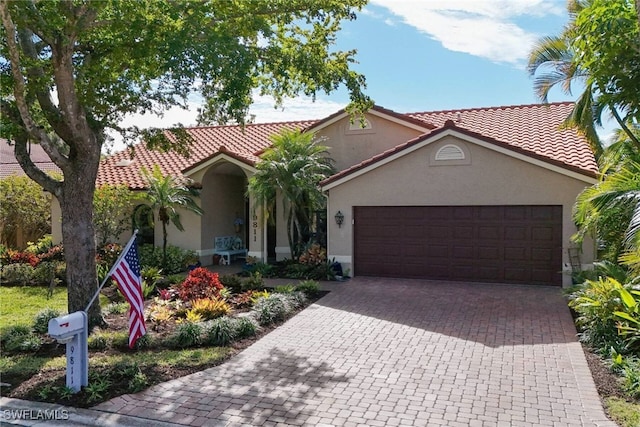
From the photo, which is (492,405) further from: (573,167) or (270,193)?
(270,193)

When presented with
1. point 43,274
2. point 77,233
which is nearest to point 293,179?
point 77,233

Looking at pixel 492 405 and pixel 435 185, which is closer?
pixel 492 405

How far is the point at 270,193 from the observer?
1600 cm

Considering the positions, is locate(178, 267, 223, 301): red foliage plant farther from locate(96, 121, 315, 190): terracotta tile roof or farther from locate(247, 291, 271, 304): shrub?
locate(96, 121, 315, 190): terracotta tile roof

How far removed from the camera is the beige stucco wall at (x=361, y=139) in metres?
18.0

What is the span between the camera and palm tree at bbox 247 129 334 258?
1571 cm

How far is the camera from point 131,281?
7305 millimetres

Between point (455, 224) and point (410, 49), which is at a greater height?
point (410, 49)

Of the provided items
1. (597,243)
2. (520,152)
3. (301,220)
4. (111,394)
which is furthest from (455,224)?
(111,394)

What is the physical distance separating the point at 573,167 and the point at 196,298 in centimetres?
1052

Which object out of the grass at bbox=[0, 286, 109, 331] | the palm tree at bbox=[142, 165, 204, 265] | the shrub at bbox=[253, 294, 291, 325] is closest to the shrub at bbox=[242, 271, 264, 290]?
the shrub at bbox=[253, 294, 291, 325]

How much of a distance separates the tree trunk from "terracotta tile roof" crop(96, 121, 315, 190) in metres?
9.13

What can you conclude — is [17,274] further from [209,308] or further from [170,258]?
[209,308]

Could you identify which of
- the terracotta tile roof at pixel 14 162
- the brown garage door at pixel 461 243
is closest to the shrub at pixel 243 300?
the brown garage door at pixel 461 243
